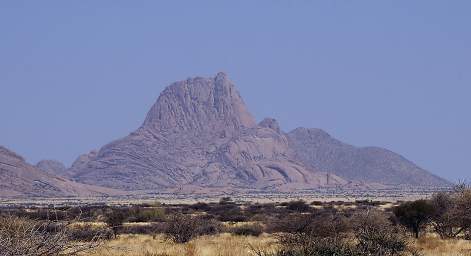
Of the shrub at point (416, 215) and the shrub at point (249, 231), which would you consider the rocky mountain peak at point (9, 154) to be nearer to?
the shrub at point (249, 231)

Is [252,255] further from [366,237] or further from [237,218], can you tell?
[237,218]

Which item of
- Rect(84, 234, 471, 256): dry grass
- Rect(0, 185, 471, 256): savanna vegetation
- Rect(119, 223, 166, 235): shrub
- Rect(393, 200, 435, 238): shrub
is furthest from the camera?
Rect(119, 223, 166, 235): shrub

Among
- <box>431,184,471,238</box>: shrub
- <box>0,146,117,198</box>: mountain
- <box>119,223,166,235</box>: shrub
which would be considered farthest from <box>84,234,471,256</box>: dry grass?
<box>0,146,117,198</box>: mountain

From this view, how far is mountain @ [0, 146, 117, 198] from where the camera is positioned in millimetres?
176750

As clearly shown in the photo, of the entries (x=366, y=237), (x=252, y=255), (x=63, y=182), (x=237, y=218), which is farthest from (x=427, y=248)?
(x=63, y=182)

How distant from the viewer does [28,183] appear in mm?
184000

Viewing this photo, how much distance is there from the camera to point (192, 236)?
34.2 meters

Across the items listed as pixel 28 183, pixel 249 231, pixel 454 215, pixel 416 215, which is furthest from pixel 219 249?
pixel 28 183

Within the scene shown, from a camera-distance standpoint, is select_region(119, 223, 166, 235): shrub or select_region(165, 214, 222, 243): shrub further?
select_region(119, 223, 166, 235): shrub

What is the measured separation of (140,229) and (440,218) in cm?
1512

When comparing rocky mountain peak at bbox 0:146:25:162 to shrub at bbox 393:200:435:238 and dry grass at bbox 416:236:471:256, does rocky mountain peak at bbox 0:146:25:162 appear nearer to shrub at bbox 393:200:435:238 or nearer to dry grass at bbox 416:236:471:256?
shrub at bbox 393:200:435:238

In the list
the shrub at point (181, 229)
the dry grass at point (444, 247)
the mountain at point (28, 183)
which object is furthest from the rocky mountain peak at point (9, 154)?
the dry grass at point (444, 247)

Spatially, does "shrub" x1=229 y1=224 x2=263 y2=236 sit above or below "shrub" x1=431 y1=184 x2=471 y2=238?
below

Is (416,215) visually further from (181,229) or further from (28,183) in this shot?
(28,183)
